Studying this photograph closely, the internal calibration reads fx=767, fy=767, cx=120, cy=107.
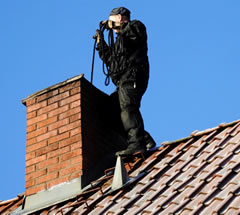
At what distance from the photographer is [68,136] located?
9734 millimetres

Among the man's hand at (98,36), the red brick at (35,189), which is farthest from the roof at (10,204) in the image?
the man's hand at (98,36)

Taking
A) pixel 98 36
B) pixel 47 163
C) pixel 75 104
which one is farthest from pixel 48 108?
pixel 98 36

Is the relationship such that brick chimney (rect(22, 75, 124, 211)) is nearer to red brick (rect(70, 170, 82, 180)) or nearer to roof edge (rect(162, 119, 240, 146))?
red brick (rect(70, 170, 82, 180))

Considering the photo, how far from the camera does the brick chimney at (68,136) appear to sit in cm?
952

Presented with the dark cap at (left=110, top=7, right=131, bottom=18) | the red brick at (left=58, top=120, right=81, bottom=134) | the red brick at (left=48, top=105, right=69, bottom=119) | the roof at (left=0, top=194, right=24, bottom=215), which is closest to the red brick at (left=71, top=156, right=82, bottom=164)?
the red brick at (left=58, top=120, right=81, bottom=134)

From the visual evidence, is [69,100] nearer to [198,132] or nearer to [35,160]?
[35,160]

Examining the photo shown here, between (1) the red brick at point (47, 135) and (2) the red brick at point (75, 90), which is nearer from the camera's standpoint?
(1) the red brick at point (47, 135)

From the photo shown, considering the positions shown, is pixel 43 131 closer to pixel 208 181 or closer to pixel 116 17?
pixel 116 17

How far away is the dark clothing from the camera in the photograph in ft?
32.4

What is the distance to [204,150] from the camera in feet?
28.5

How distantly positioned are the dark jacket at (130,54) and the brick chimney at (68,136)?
18.6 inches

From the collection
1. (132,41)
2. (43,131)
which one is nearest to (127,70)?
(132,41)

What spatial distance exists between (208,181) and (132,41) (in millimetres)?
2882

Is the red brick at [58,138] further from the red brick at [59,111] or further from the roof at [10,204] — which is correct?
the roof at [10,204]
